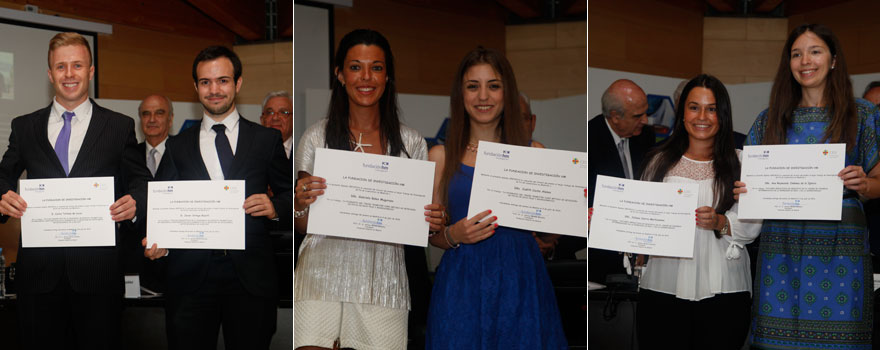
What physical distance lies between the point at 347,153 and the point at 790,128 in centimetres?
181

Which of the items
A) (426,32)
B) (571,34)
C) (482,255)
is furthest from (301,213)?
(571,34)

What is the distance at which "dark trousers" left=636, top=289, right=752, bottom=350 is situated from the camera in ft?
9.31

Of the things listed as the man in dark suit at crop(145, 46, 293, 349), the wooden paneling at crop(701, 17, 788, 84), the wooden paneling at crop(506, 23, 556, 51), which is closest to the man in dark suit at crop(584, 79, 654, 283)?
the wooden paneling at crop(701, 17, 788, 84)

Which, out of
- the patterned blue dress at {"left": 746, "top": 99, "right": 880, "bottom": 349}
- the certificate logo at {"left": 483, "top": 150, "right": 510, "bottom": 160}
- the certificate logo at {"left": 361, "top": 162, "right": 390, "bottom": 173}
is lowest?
the patterned blue dress at {"left": 746, "top": 99, "right": 880, "bottom": 349}

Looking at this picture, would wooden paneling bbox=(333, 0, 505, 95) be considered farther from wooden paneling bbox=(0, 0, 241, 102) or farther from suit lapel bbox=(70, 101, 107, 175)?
suit lapel bbox=(70, 101, 107, 175)

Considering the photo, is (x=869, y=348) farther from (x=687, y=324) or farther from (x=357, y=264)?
(x=357, y=264)

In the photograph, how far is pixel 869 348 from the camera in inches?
109

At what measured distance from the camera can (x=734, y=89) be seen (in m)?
3.74

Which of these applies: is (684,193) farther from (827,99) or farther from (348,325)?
(348,325)

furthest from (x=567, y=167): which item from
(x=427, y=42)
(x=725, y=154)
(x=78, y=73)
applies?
(x=78, y=73)

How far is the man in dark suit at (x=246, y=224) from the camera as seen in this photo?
2912 mm

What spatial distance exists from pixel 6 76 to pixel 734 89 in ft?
12.4

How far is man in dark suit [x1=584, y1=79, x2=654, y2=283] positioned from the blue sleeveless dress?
3.05 ft

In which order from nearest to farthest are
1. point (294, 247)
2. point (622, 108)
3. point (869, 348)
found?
point (869, 348), point (294, 247), point (622, 108)
